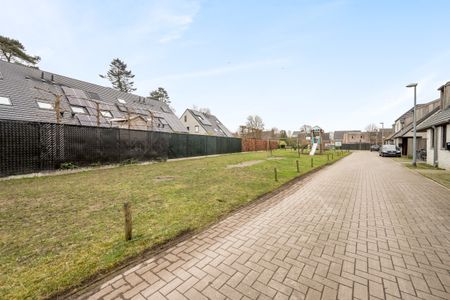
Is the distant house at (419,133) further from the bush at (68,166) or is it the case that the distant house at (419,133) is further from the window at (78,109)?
the window at (78,109)

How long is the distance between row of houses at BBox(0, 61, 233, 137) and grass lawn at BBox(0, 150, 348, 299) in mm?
6488

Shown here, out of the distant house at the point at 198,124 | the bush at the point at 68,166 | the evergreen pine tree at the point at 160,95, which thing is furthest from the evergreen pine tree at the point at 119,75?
the bush at the point at 68,166

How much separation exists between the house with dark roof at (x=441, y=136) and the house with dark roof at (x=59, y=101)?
65.0ft

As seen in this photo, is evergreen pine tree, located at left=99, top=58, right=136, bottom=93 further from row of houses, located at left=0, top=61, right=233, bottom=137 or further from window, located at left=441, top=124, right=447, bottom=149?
window, located at left=441, top=124, right=447, bottom=149

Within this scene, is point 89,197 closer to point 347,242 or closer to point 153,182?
point 153,182

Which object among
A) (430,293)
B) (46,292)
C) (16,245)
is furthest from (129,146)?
(430,293)

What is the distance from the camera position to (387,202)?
569 cm

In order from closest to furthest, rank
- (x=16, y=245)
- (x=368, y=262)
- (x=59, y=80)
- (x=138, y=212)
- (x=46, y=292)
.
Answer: (x=46, y=292) → (x=368, y=262) → (x=16, y=245) → (x=138, y=212) → (x=59, y=80)

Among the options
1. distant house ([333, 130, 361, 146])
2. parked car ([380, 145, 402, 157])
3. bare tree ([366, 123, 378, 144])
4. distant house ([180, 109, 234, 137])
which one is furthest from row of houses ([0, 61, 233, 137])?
distant house ([333, 130, 361, 146])

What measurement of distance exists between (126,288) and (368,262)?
10.4ft

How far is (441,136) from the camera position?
12664 mm

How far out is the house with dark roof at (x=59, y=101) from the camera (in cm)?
1313

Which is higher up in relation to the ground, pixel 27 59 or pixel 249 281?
pixel 27 59

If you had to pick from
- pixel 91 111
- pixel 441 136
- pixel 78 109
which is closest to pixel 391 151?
pixel 441 136
